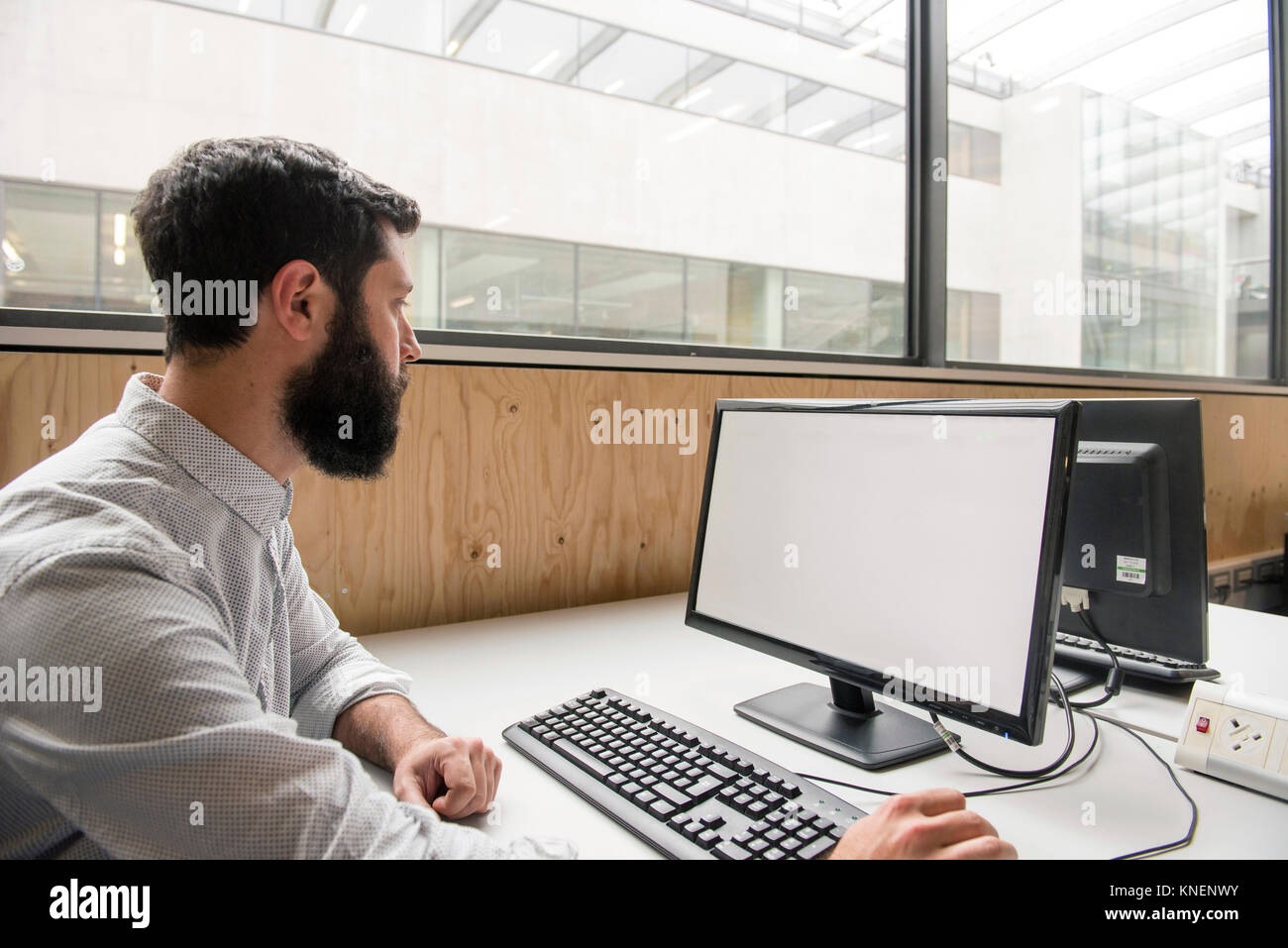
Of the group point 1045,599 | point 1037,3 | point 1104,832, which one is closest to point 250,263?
point 1045,599

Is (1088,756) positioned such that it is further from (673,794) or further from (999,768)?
(673,794)

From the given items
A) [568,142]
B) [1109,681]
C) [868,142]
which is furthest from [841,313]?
[1109,681]

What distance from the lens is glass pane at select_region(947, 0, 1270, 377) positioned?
2.75 metres

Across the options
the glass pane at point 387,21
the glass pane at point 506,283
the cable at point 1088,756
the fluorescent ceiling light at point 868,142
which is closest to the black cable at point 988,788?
the cable at point 1088,756

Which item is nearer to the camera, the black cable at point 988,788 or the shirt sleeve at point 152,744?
the shirt sleeve at point 152,744

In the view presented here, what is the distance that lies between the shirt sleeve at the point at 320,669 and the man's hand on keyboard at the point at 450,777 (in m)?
0.20

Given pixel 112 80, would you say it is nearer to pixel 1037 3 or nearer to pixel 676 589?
pixel 676 589

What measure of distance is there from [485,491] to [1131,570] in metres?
1.14

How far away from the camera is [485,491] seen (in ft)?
5.17

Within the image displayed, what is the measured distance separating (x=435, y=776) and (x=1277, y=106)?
4.52 m

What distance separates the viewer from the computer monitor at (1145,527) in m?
1.11

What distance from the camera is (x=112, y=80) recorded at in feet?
4.71

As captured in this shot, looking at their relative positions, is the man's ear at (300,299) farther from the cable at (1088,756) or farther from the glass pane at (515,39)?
the glass pane at (515,39)
